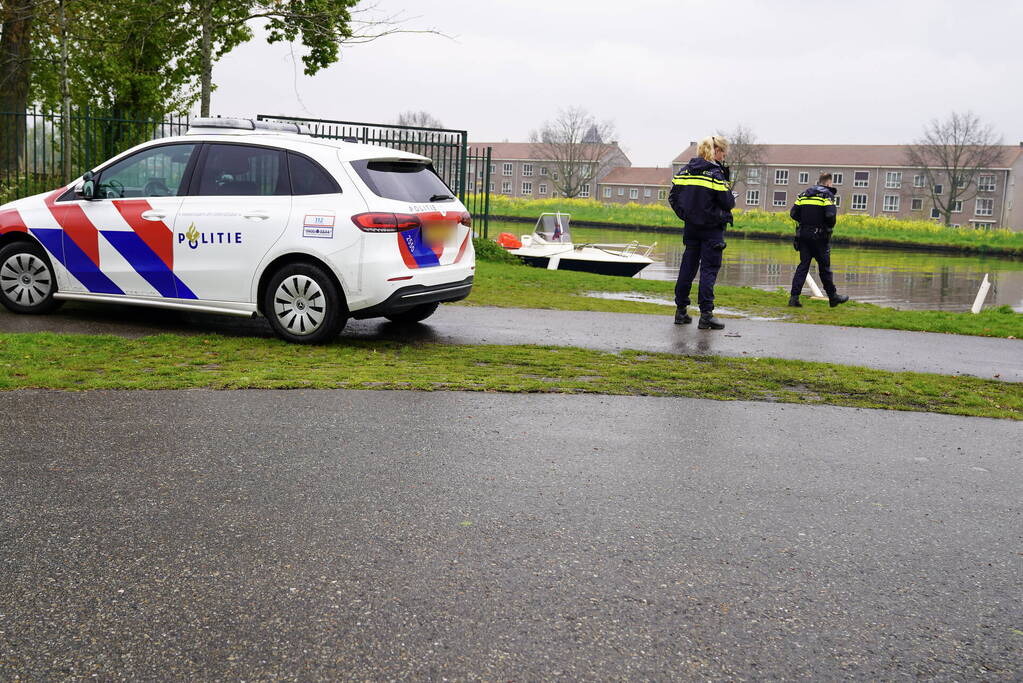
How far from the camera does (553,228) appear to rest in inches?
1098

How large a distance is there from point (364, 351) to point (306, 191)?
149cm

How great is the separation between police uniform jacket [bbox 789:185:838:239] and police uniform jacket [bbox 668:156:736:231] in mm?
4721

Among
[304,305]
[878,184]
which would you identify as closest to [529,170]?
[878,184]

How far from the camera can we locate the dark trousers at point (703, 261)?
10922mm

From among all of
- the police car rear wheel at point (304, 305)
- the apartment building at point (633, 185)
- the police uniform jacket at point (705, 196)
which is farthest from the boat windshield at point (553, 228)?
the apartment building at point (633, 185)

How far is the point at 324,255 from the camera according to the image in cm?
852

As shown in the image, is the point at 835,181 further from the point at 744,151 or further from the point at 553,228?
the point at 553,228

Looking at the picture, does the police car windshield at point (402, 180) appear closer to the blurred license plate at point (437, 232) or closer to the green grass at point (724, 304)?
the blurred license plate at point (437, 232)

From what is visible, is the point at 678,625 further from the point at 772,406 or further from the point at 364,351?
the point at 364,351

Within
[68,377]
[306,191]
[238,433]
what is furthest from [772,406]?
[68,377]

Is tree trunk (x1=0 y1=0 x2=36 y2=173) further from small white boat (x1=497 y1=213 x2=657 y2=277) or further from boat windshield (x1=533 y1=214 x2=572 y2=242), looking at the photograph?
boat windshield (x1=533 y1=214 x2=572 y2=242)

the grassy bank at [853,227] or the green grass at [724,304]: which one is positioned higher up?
the grassy bank at [853,227]

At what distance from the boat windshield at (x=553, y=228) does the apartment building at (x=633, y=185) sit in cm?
9040

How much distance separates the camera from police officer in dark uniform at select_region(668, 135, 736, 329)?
10.8 metres
